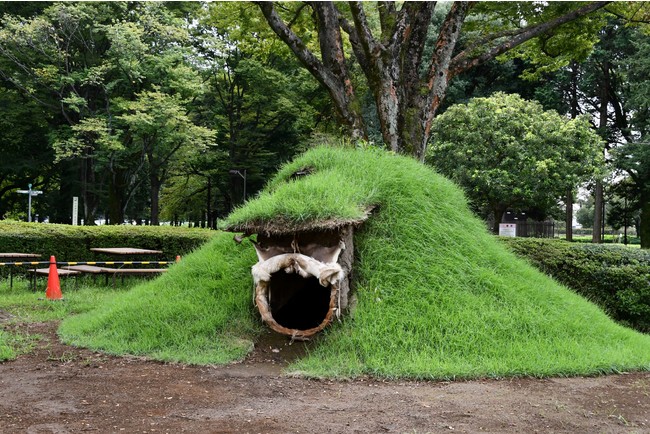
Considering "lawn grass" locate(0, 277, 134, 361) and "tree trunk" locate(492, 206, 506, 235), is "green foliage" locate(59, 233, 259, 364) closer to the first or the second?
"lawn grass" locate(0, 277, 134, 361)

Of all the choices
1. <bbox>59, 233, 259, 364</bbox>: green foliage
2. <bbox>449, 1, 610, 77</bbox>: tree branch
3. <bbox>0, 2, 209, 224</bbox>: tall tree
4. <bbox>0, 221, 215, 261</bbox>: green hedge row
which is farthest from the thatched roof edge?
<bbox>0, 2, 209, 224</bbox>: tall tree

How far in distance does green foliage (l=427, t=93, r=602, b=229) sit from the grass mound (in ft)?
47.6

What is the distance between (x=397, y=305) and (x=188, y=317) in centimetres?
250

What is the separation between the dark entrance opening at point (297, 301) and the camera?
24.4 feet

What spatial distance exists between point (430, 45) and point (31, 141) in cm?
1901

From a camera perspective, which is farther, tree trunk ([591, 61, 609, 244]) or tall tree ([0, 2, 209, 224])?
tree trunk ([591, 61, 609, 244])

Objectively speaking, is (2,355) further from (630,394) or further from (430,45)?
(430,45)

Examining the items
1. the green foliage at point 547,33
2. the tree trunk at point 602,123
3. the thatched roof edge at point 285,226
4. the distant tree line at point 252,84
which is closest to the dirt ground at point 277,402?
the thatched roof edge at point 285,226

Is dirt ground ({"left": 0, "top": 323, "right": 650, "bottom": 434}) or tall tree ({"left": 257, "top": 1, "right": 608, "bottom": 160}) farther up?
tall tree ({"left": 257, "top": 1, "right": 608, "bottom": 160})

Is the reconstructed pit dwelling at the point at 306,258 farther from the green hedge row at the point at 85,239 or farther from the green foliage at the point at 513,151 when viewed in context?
the green foliage at the point at 513,151

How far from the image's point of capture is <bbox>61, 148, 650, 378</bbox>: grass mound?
6055 millimetres

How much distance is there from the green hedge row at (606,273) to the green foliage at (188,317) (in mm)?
5137

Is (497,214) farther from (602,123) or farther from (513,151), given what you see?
(602,123)

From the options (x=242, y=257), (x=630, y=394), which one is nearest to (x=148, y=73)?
(x=242, y=257)
